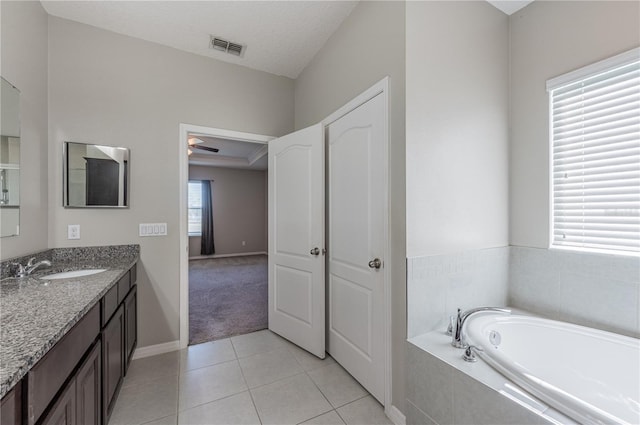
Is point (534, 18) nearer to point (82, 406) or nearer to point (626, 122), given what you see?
point (626, 122)

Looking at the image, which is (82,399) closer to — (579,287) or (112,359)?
(112,359)

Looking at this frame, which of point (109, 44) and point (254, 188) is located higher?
point (109, 44)

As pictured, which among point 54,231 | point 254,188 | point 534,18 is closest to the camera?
point 534,18

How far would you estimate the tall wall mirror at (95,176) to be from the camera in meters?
2.12

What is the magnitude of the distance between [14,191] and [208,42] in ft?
6.02

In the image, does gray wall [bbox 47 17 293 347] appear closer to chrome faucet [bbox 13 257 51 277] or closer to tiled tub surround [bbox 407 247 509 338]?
chrome faucet [bbox 13 257 51 277]

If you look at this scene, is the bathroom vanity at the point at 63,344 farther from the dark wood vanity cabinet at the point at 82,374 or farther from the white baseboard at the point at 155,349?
the white baseboard at the point at 155,349

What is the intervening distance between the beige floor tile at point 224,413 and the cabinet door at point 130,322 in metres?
0.61

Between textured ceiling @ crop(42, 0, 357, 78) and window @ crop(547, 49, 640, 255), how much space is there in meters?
1.69

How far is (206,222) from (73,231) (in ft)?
17.0

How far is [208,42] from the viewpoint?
2.42m

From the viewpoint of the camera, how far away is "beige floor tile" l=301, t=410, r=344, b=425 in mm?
1601

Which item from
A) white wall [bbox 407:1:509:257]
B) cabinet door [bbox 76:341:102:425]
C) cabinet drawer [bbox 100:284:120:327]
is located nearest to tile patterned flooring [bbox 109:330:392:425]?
cabinet door [bbox 76:341:102:425]

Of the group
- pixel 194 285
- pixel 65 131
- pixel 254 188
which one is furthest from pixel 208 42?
pixel 254 188
